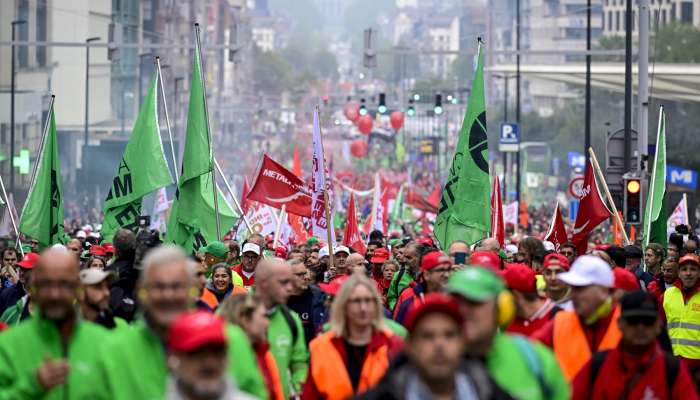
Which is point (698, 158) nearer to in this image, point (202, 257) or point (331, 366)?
point (202, 257)

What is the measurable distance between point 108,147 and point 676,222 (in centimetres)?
4350

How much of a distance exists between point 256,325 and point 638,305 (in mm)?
1749

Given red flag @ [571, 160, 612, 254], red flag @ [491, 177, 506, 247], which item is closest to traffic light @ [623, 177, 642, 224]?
red flag @ [491, 177, 506, 247]

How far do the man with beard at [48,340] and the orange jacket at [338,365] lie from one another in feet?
5.48

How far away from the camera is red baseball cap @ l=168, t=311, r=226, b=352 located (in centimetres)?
592

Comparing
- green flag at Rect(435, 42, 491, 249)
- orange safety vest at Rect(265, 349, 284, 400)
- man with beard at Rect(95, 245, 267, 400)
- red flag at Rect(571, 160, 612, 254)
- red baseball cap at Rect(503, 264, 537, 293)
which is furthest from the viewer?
red flag at Rect(571, 160, 612, 254)

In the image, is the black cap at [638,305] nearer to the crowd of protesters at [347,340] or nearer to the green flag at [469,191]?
the crowd of protesters at [347,340]

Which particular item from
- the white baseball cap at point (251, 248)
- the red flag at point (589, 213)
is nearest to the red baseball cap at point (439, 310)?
the white baseball cap at point (251, 248)

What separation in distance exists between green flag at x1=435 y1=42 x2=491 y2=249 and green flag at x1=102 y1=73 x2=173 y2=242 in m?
2.81

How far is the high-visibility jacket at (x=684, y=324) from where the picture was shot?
515 inches

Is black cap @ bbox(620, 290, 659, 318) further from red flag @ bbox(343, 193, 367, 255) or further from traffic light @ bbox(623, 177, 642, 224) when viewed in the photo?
red flag @ bbox(343, 193, 367, 255)

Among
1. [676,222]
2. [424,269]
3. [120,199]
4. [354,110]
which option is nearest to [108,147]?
[354,110]

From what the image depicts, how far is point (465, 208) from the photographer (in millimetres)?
19062

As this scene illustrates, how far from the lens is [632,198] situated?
23.7 m
